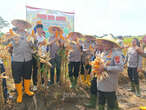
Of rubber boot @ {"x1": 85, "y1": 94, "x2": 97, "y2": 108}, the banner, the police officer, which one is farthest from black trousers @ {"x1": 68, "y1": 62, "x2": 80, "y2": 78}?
the banner

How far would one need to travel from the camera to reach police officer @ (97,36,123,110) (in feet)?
7.03

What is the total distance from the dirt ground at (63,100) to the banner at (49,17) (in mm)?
2970

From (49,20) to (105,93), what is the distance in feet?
14.9

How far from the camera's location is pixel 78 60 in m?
4.10

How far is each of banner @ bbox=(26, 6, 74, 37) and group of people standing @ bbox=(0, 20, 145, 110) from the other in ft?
6.40

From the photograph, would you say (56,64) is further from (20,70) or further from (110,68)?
(110,68)

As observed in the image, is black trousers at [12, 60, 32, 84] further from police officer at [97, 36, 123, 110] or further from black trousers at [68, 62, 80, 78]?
police officer at [97, 36, 123, 110]

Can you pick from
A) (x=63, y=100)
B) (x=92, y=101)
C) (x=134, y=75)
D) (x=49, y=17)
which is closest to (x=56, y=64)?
(x=63, y=100)

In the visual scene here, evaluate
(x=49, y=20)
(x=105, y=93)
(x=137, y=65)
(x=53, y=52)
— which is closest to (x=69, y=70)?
(x=53, y=52)

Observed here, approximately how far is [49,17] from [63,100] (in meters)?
3.94

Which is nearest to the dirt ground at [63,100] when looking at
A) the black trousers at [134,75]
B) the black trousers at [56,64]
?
the black trousers at [56,64]

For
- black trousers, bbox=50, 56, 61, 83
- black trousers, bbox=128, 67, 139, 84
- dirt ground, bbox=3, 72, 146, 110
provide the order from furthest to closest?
black trousers, bbox=128, 67, 139, 84 < black trousers, bbox=50, 56, 61, 83 < dirt ground, bbox=3, 72, 146, 110

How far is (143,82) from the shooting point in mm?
5895

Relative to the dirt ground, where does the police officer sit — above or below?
above
